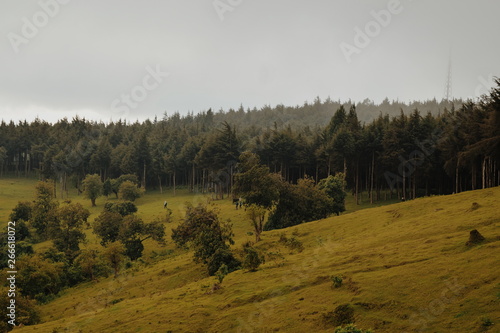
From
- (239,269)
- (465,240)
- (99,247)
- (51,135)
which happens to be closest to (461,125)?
(465,240)

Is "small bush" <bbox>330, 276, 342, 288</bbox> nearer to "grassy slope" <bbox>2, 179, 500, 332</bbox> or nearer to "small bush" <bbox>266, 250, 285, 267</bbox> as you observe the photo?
"grassy slope" <bbox>2, 179, 500, 332</bbox>

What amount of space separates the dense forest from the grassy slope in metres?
22.8

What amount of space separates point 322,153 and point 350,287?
7023cm

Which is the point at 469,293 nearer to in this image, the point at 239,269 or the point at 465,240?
the point at 465,240

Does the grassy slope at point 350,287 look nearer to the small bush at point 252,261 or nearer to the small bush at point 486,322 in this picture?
the small bush at point 486,322

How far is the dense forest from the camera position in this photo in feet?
219

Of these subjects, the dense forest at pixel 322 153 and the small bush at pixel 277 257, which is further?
the dense forest at pixel 322 153

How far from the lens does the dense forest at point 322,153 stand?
6662 cm

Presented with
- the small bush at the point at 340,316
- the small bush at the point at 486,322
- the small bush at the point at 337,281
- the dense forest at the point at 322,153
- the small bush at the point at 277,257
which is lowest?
the small bush at the point at 277,257

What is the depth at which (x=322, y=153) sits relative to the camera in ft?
310

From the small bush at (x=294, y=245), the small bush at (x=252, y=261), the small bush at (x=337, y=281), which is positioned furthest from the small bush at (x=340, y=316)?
the small bush at (x=294, y=245)

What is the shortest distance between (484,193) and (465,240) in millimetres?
20340

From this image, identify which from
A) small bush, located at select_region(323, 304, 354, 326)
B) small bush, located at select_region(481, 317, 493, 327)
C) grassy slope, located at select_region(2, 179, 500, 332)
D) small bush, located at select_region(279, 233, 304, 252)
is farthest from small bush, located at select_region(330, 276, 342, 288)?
small bush, located at select_region(279, 233, 304, 252)

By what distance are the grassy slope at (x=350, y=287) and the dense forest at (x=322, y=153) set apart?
22796 millimetres
